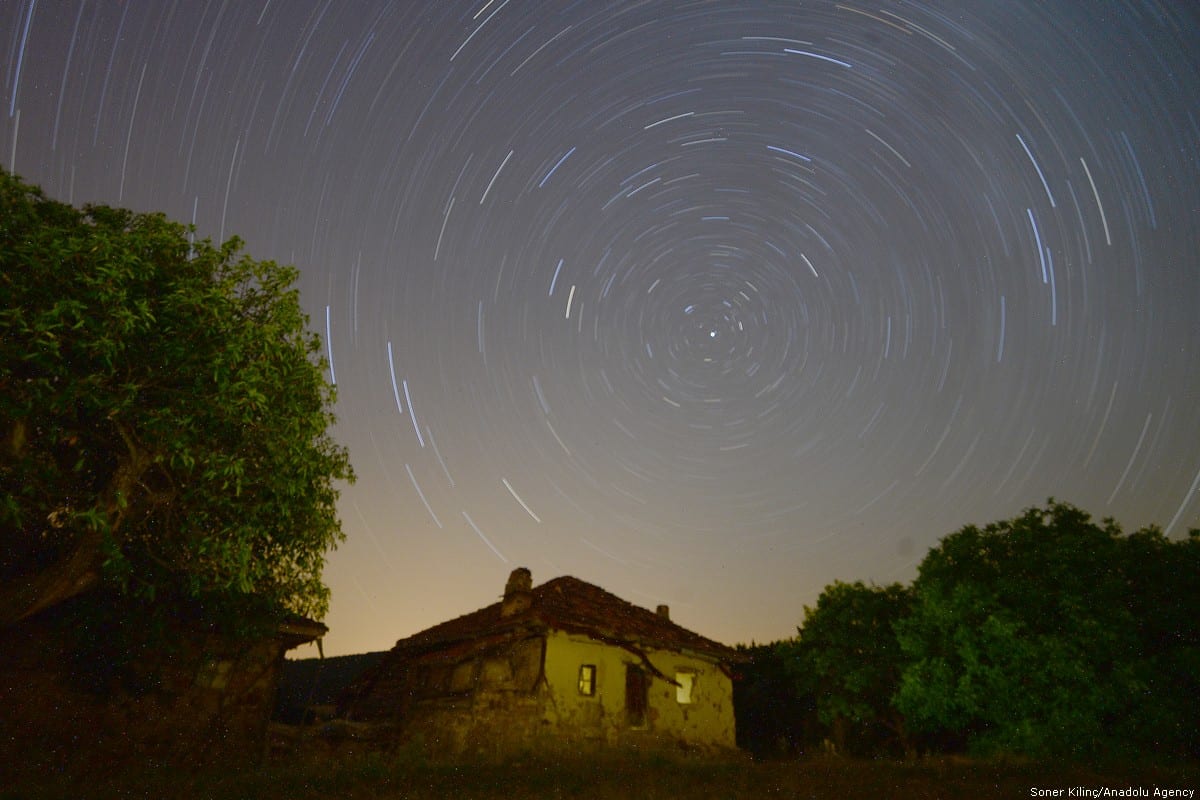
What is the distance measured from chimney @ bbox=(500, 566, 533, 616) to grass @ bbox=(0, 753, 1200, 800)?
17.7 ft

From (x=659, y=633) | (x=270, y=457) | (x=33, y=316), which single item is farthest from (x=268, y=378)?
(x=659, y=633)

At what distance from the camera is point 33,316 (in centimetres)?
861

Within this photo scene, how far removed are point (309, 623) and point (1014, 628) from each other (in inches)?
868

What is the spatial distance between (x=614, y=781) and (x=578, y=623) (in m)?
7.06

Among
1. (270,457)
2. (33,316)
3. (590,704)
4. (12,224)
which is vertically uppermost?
(12,224)

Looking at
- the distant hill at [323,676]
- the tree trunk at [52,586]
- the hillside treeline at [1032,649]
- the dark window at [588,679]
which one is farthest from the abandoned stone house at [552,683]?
the distant hill at [323,676]

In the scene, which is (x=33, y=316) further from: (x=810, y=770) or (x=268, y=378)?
(x=810, y=770)

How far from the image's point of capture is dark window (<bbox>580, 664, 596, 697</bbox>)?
18.4m

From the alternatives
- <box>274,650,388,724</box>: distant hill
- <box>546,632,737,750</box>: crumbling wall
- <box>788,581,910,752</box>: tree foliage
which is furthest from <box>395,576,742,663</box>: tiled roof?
<box>274,650,388,724</box>: distant hill

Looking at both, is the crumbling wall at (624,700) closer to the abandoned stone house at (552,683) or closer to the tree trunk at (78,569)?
the abandoned stone house at (552,683)

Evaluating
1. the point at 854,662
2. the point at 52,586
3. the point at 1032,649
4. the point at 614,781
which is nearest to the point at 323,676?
the point at 854,662

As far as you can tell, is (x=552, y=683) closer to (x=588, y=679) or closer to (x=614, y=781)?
(x=588, y=679)

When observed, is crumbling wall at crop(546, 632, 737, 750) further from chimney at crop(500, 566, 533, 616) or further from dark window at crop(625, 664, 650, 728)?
chimney at crop(500, 566, 533, 616)

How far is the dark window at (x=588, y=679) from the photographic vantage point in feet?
60.3
